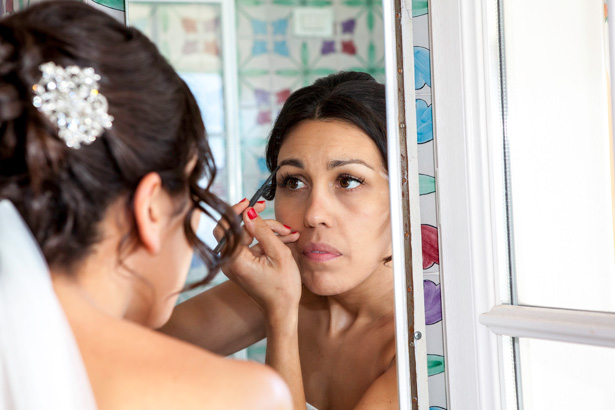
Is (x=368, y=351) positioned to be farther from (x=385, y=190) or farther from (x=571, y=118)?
(x=571, y=118)

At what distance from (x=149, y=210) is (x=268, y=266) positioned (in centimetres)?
29

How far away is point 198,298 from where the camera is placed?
3.04 ft

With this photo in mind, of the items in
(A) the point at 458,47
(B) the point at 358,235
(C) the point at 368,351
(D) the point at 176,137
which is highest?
(A) the point at 458,47

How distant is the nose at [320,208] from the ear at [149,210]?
0.27 meters

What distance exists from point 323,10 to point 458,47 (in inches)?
7.7

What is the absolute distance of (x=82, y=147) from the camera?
1.88 feet

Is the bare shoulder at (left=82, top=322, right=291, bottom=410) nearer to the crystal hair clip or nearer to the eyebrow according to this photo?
→ the crystal hair clip

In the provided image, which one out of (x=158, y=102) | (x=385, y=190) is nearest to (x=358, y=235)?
(x=385, y=190)

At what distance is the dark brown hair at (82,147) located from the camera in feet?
1.84

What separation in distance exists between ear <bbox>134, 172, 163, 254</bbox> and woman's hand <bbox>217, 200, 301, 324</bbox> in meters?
0.24

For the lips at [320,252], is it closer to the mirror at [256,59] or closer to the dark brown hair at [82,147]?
the mirror at [256,59]

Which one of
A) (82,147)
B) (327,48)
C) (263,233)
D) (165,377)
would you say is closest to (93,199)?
(82,147)

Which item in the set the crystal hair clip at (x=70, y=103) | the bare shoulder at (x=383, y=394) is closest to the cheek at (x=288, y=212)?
the bare shoulder at (x=383, y=394)

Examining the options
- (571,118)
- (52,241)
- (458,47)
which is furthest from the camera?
(458,47)
